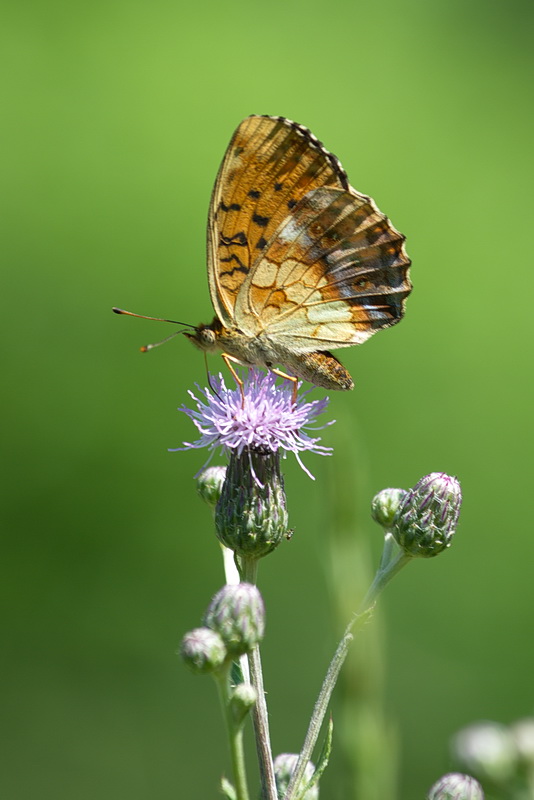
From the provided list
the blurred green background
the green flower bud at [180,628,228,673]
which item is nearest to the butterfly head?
the green flower bud at [180,628,228,673]

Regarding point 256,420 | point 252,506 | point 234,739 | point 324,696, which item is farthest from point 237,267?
point 234,739

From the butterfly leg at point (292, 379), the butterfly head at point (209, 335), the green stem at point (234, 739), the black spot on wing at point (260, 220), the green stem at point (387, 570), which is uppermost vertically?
the black spot on wing at point (260, 220)

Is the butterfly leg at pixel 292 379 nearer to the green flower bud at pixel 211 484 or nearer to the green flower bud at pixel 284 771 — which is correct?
the green flower bud at pixel 211 484

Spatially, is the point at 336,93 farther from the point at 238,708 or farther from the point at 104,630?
the point at 238,708

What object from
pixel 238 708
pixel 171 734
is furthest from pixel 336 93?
pixel 238 708

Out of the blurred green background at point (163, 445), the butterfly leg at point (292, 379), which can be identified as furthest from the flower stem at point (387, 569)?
the blurred green background at point (163, 445)

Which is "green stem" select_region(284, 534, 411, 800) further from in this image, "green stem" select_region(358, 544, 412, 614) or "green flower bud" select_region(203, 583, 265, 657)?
"green flower bud" select_region(203, 583, 265, 657)
